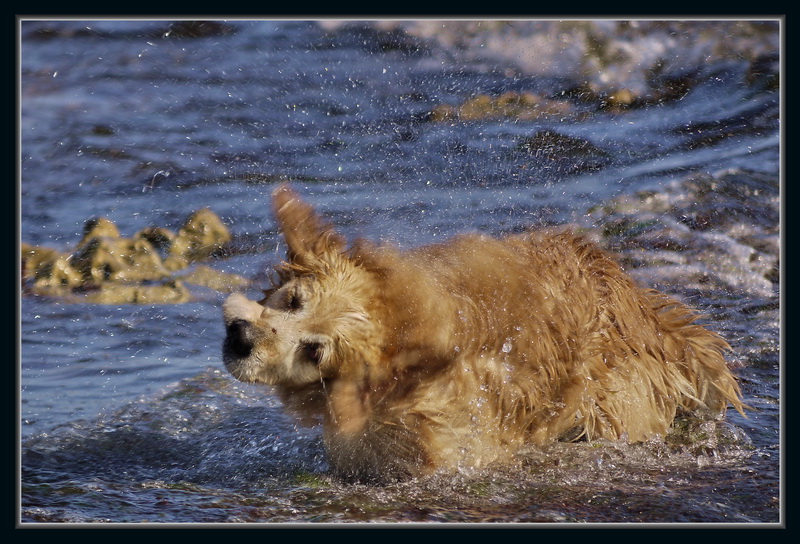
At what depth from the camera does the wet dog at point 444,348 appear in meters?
3.87

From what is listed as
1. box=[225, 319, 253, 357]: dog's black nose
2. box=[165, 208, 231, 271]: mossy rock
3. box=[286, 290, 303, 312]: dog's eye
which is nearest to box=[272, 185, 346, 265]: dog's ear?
box=[286, 290, 303, 312]: dog's eye

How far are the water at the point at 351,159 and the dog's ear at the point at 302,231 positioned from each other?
5.57ft

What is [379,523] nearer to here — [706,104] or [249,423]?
[249,423]

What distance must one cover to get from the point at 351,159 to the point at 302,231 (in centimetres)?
494

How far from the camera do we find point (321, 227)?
4070mm

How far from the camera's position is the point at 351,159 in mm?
8875

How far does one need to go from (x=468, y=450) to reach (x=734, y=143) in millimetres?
5732

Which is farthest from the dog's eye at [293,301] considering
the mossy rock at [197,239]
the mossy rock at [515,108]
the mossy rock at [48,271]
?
the mossy rock at [515,108]

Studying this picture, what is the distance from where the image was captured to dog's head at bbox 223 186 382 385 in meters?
3.81

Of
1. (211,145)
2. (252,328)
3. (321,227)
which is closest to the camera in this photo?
(252,328)

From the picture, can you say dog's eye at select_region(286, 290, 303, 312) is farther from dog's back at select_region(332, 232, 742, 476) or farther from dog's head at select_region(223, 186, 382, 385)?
dog's back at select_region(332, 232, 742, 476)

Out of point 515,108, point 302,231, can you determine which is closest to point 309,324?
point 302,231

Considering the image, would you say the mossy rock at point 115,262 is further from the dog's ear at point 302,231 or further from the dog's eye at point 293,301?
the dog's eye at point 293,301

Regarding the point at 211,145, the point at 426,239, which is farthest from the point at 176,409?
the point at 211,145
